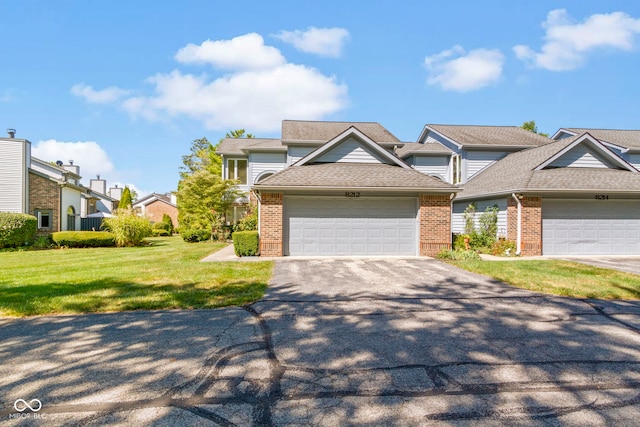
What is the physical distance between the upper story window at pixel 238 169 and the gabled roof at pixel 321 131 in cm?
436

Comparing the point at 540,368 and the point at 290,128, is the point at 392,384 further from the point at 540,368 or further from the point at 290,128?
the point at 290,128

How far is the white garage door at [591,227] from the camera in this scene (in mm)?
14359

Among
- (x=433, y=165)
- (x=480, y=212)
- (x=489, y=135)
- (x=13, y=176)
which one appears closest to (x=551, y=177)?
(x=480, y=212)

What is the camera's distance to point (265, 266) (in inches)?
420

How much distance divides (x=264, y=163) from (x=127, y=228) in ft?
30.3

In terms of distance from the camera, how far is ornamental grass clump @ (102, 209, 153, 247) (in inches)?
742

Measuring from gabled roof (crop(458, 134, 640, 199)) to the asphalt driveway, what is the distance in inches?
357

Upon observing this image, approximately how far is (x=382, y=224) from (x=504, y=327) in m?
8.87

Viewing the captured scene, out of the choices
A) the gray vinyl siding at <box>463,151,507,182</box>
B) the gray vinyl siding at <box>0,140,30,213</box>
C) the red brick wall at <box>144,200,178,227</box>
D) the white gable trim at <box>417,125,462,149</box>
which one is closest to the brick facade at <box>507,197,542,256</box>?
the gray vinyl siding at <box>463,151,507,182</box>

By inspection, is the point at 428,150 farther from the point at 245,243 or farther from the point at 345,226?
the point at 245,243

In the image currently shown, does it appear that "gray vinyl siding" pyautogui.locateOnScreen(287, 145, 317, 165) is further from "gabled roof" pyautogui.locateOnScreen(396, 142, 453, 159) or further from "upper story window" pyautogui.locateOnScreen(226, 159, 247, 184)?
"gabled roof" pyautogui.locateOnScreen(396, 142, 453, 159)

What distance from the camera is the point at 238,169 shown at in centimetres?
2517

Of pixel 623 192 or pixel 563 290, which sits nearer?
pixel 563 290

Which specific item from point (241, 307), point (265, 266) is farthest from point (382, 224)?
point (241, 307)
